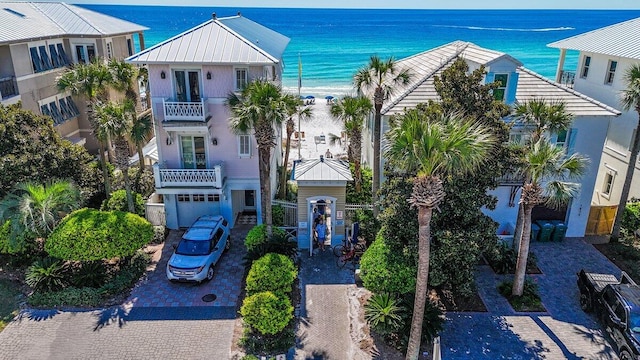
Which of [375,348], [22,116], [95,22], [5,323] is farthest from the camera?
[95,22]

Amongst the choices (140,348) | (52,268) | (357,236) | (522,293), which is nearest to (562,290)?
(522,293)

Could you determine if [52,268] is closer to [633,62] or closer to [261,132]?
[261,132]

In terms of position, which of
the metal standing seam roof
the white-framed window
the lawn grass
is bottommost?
the lawn grass

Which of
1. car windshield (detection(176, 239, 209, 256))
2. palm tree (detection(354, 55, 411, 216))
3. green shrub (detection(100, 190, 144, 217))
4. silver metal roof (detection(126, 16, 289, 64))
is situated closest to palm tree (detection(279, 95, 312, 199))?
silver metal roof (detection(126, 16, 289, 64))

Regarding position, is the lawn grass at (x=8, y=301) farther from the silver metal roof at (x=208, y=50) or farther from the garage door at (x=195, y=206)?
the silver metal roof at (x=208, y=50)

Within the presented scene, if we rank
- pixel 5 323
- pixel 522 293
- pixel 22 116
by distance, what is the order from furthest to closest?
pixel 22 116 < pixel 522 293 < pixel 5 323

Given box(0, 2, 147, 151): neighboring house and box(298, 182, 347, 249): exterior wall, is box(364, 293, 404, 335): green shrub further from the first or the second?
box(0, 2, 147, 151): neighboring house

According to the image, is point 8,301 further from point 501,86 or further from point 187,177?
point 501,86
